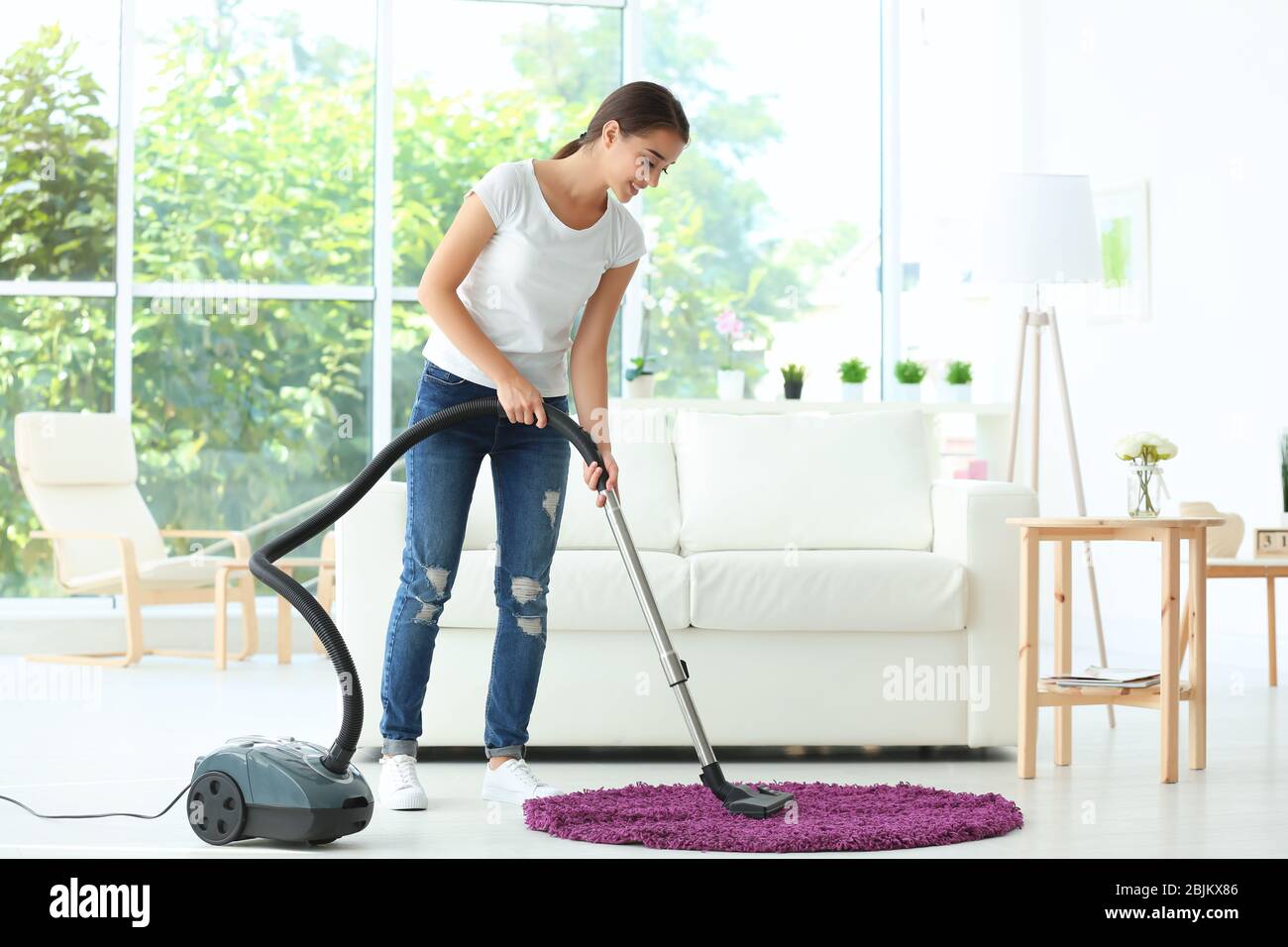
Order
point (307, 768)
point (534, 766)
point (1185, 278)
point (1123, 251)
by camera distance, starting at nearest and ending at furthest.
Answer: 1. point (307, 768)
2. point (534, 766)
3. point (1185, 278)
4. point (1123, 251)

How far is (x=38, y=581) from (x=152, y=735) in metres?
2.77

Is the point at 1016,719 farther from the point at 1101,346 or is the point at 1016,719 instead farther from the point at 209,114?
the point at 209,114

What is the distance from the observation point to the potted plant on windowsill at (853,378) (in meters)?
6.34

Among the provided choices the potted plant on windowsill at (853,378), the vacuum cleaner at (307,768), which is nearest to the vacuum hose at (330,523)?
the vacuum cleaner at (307,768)

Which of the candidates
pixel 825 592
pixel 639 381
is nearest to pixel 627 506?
pixel 825 592

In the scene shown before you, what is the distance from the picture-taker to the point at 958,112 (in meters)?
6.98

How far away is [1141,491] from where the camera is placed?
11.5 feet

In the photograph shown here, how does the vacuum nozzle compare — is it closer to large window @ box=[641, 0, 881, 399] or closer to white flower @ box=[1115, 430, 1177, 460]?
white flower @ box=[1115, 430, 1177, 460]

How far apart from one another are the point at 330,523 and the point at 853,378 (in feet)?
13.5

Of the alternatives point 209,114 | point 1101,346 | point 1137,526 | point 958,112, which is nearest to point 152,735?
point 1137,526

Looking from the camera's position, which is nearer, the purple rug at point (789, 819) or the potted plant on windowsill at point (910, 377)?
the purple rug at point (789, 819)

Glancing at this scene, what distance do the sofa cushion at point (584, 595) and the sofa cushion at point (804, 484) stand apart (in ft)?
1.42

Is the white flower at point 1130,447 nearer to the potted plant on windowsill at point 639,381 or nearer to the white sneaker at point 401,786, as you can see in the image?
the white sneaker at point 401,786

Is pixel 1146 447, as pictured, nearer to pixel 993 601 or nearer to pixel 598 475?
pixel 993 601
